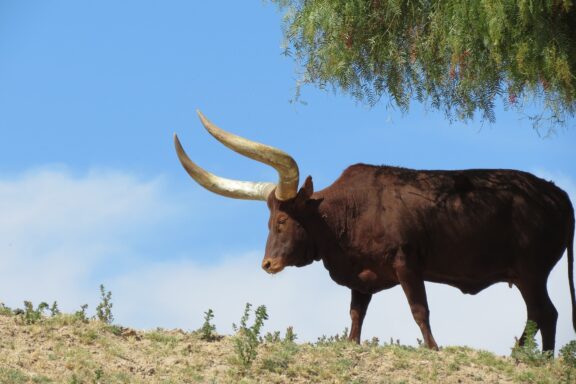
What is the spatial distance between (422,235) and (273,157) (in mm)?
1821

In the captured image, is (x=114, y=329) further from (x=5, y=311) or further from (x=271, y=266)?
(x=271, y=266)

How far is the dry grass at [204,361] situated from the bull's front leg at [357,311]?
104cm

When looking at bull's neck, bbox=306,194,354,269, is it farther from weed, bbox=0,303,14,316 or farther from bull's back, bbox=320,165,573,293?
weed, bbox=0,303,14,316

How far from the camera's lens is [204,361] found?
10.3m

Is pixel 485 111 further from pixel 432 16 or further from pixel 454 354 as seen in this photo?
pixel 454 354

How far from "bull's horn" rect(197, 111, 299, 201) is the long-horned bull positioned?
11mm

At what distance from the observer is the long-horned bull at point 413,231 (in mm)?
12250

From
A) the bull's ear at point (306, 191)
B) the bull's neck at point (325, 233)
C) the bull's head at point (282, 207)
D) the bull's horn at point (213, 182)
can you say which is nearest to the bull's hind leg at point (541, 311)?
the bull's neck at point (325, 233)

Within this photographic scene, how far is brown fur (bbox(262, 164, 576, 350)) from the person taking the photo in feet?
40.2

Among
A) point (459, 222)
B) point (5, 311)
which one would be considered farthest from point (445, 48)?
point (5, 311)

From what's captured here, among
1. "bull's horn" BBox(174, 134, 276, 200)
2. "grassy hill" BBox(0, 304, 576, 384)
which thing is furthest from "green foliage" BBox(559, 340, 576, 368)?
"bull's horn" BBox(174, 134, 276, 200)

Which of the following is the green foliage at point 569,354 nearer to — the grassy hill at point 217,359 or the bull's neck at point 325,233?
the grassy hill at point 217,359

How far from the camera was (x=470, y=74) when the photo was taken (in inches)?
527

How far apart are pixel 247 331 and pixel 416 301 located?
2.22 meters
